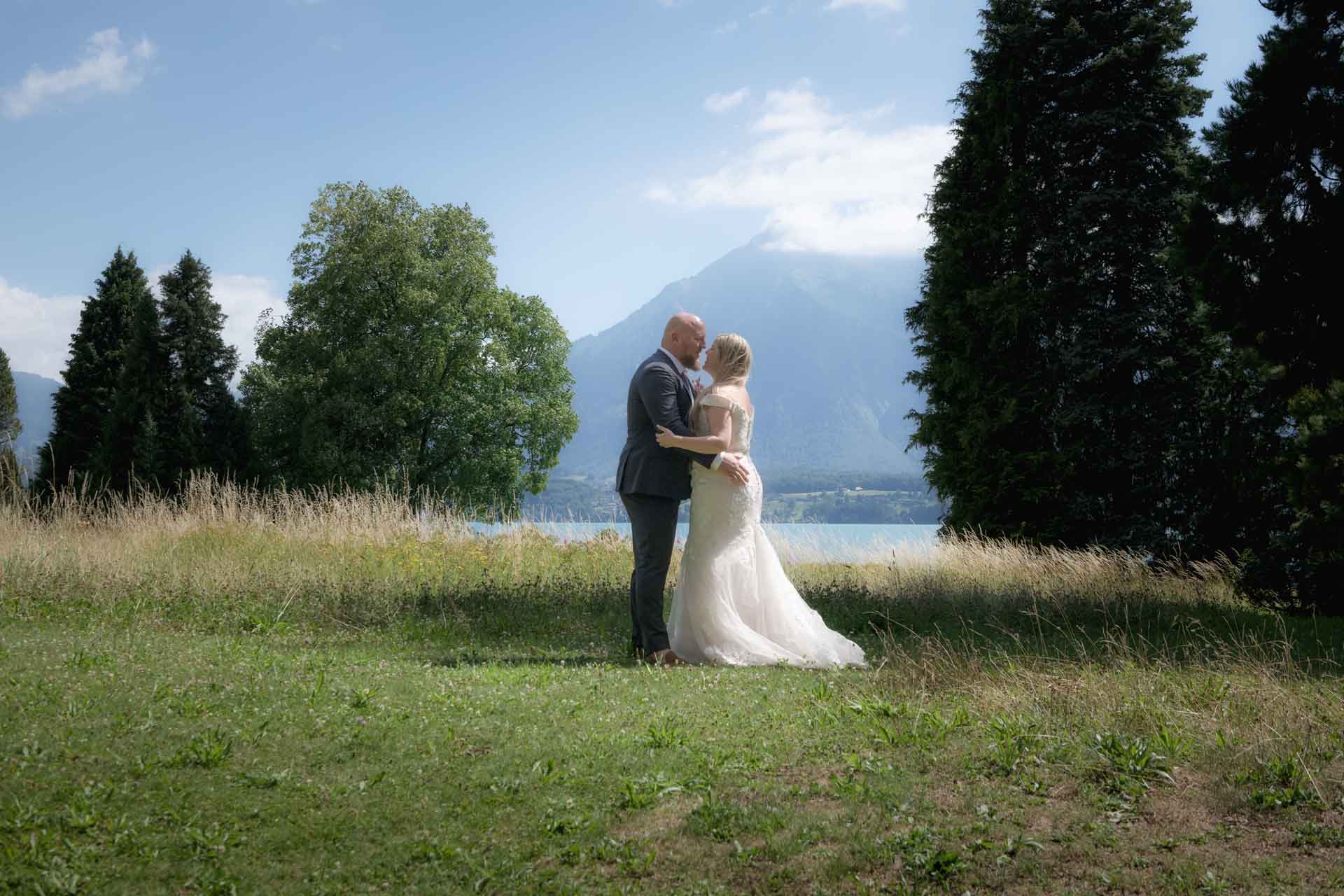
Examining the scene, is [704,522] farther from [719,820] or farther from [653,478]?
[719,820]

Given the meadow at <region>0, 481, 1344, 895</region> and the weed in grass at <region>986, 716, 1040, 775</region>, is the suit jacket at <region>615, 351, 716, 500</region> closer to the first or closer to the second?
the meadow at <region>0, 481, 1344, 895</region>

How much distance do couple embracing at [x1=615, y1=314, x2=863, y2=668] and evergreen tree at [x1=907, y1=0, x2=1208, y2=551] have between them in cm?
922

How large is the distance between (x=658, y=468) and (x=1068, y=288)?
1144 cm

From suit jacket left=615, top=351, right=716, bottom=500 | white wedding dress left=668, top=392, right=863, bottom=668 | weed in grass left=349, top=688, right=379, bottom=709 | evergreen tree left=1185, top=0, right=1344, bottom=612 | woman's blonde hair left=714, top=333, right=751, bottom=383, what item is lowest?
weed in grass left=349, top=688, right=379, bottom=709

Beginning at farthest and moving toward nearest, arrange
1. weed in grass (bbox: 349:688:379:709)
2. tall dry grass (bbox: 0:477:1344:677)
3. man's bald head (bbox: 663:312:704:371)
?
tall dry grass (bbox: 0:477:1344:677) < man's bald head (bbox: 663:312:704:371) < weed in grass (bbox: 349:688:379:709)

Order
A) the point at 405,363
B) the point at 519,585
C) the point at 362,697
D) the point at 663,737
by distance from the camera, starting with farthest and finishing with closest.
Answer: the point at 405,363, the point at 519,585, the point at 362,697, the point at 663,737

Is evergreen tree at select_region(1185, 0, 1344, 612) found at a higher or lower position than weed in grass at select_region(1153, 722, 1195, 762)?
higher

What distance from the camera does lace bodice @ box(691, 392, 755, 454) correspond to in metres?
7.78

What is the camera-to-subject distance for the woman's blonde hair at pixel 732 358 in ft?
26.1

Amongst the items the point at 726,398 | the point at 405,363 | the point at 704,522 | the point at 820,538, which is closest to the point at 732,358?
the point at 726,398

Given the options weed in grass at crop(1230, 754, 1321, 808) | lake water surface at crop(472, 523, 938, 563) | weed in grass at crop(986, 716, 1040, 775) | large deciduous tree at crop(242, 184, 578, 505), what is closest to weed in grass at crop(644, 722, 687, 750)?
weed in grass at crop(986, 716, 1040, 775)

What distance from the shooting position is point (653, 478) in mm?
7672

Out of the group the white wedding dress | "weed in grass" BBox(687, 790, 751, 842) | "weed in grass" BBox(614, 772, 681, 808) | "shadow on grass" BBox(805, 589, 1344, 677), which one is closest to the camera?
"weed in grass" BBox(687, 790, 751, 842)

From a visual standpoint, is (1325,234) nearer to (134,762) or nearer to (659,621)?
(659,621)
